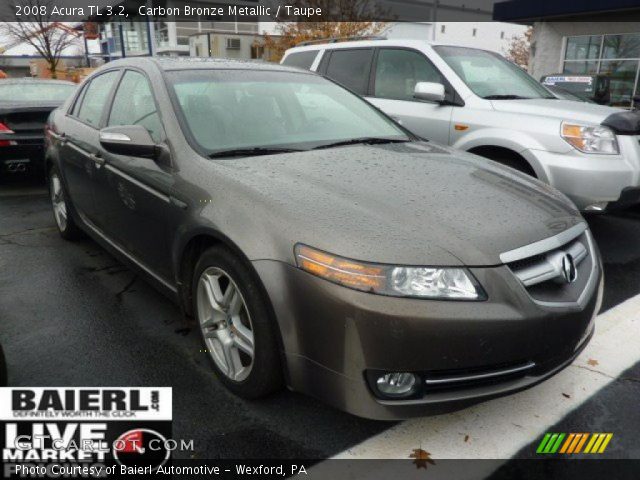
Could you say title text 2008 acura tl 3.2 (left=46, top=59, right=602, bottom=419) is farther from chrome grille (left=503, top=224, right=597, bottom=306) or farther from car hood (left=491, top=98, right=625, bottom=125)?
car hood (left=491, top=98, right=625, bottom=125)

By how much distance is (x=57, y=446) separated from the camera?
216cm

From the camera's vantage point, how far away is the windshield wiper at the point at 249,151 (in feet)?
8.81

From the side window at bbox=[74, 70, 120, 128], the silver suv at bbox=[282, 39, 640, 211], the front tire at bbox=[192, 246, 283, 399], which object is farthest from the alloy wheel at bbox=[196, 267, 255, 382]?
the silver suv at bbox=[282, 39, 640, 211]

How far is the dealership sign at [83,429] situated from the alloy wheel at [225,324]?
12.7 inches

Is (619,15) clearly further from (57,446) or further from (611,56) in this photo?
(57,446)

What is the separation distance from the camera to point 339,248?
195 centimetres

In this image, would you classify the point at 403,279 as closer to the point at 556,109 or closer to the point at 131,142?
the point at 131,142

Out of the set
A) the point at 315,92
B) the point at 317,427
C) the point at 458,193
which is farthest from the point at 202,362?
the point at 315,92

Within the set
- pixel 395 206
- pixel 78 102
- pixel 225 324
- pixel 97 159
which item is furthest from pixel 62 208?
pixel 395 206

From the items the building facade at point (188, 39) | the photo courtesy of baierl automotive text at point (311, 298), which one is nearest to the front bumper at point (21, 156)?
the photo courtesy of baierl automotive text at point (311, 298)

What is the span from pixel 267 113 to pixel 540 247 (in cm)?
178

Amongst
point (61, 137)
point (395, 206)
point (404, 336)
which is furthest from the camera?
point (61, 137)

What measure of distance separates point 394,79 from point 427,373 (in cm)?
425

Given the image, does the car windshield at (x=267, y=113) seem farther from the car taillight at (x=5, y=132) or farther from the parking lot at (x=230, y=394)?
the car taillight at (x=5, y=132)
